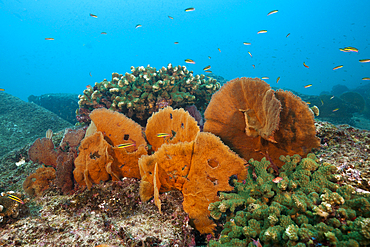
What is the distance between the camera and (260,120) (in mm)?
2510

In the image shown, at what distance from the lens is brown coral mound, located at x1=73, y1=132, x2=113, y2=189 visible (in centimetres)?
257

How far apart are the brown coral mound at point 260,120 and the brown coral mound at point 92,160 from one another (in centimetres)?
186

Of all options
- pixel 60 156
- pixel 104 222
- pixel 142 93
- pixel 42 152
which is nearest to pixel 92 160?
pixel 60 156

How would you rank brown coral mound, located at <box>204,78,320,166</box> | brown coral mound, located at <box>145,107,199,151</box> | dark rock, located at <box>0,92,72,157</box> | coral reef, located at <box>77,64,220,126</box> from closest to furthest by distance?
brown coral mound, located at <box>204,78,320,166</box> < brown coral mound, located at <box>145,107,199,151</box> < coral reef, located at <box>77,64,220,126</box> < dark rock, located at <box>0,92,72,157</box>

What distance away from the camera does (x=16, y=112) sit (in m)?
7.91

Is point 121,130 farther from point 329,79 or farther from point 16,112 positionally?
point 329,79


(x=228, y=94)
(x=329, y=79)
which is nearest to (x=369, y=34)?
(x=329, y=79)

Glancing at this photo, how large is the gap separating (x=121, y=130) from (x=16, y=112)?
8.63 m

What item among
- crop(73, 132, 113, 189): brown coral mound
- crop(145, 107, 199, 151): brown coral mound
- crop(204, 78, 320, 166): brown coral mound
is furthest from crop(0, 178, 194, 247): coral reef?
crop(204, 78, 320, 166): brown coral mound

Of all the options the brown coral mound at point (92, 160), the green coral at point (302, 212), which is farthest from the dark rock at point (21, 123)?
the green coral at point (302, 212)

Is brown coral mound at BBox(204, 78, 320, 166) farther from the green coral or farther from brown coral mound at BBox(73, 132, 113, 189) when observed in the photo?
brown coral mound at BBox(73, 132, 113, 189)

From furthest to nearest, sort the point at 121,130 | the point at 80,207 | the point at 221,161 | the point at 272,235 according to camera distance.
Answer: the point at 121,130 < the point at 80,207 < the point at 221,161 < the point at 272,235

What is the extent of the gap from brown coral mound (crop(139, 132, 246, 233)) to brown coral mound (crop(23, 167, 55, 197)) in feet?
6.11

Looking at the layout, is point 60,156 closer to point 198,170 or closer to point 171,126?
point 171,126
